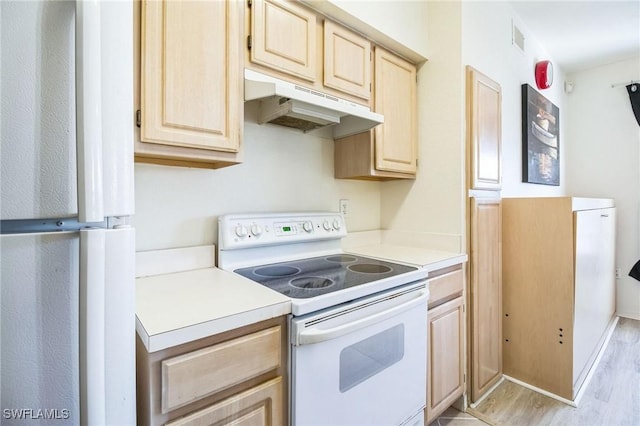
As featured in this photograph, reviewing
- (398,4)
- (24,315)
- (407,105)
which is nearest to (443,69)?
(407,105)

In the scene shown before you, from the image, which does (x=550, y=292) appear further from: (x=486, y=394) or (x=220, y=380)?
(x=220, y=380)

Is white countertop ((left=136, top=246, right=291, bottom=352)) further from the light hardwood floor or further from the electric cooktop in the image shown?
the light hardwood floor

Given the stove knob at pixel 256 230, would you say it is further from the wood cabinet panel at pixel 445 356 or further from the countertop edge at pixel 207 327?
the wood cabinet panel at pixel 445 356

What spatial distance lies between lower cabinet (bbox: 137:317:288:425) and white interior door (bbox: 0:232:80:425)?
229 mm

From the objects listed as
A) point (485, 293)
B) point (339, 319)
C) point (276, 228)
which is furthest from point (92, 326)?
point (485, 293)

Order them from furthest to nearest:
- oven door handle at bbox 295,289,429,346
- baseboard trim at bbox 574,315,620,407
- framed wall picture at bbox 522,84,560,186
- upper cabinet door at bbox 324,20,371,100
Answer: framed wall picture at bbox 522,84,560,186 < baseboard trim at bbox 574,315,620,407 < upper cabinet door at bbox 324,20,371,100 < oven door handle at bbox 295,289,429,346

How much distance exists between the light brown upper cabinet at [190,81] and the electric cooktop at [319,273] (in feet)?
1.65

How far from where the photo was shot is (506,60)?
222 cm

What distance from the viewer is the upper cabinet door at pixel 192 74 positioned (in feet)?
3.17

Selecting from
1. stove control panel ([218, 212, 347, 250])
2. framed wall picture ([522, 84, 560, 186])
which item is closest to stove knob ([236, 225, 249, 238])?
stove control panel ([218, 212, 347, 250])

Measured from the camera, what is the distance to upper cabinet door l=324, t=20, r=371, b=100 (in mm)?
1462

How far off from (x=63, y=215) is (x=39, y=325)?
0.55ft

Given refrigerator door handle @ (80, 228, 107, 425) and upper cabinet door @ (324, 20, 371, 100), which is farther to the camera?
upper cabinet door @ (324, 20, 371, 100)

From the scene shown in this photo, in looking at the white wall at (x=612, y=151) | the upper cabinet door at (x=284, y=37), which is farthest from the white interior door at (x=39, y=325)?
the white wall at (x=612, y=151)
